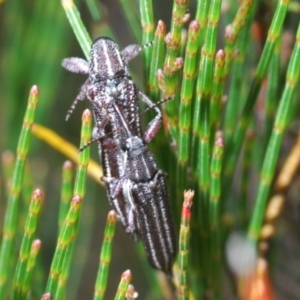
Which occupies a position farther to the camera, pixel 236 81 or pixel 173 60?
pixel 236 81

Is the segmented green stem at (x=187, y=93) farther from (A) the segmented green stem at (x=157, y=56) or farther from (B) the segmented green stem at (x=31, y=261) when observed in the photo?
(B) the segmented green stem at (x=31, y=261)

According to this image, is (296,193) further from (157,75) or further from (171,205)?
(157,75)

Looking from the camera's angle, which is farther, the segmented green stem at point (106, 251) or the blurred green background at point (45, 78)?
the blurred green background at point (45, 78)

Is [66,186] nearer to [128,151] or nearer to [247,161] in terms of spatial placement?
[128,151]

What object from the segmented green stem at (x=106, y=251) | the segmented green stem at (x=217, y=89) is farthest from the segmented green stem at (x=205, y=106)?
the segmented green stem at (x=106, y=251)

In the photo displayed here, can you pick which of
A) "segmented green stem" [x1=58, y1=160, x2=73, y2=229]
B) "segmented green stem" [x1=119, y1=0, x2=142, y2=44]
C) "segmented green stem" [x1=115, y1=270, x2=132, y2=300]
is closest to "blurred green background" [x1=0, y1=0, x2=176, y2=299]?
"segmented green stem" [x1=119, y1=0, x2=142, y2=44]

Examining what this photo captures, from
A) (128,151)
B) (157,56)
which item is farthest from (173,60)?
(128,151)
